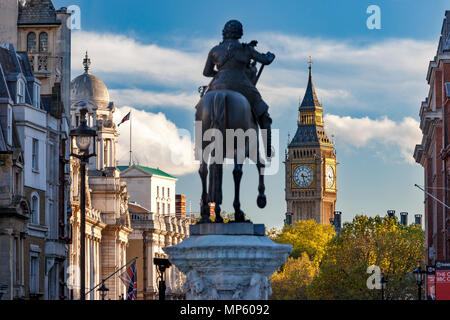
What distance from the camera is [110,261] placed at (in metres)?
158

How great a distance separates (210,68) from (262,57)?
3.15 ft

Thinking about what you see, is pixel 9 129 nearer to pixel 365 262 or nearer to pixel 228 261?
pixel 228 261

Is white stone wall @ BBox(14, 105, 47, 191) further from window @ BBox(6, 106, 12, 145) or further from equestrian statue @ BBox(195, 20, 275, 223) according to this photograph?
equestrian statue @ BBox(195, 20, 275, 223)

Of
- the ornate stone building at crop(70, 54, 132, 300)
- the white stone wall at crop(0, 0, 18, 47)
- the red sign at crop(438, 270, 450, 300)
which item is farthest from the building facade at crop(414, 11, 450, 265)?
the ornate stone building at crop(70, 54, 132, 300)

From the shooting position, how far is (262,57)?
25.1 meters

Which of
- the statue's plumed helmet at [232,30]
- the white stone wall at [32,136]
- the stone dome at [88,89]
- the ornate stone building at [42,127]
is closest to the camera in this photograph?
the statue's plumed helmet at [232,30]

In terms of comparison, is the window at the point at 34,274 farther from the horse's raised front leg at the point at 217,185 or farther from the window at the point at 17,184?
the horse's raised front leg at the point at 217,185

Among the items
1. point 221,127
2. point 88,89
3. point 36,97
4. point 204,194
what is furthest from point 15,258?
point 88,89

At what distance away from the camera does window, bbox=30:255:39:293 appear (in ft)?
254

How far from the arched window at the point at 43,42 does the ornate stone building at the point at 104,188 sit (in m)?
50.5

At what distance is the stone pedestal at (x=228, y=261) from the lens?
23.0 meters

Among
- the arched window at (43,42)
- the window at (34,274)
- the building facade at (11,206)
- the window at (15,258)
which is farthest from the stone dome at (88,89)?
the window at (15,258)

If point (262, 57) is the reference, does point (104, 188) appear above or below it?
above
